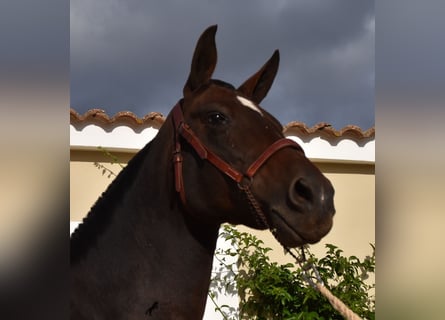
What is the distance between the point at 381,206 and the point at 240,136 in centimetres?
119

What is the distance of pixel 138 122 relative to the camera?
3.79 meters

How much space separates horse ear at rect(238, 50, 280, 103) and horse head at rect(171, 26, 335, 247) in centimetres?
27

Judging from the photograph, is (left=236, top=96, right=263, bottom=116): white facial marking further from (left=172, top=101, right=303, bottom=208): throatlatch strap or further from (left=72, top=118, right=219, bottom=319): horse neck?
(left=72, top=118, right=219, bottom=319): horse neck

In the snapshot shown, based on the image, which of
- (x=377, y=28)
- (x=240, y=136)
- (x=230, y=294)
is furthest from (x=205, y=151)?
(x=230, y=294)

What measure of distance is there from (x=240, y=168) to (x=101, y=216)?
563 mm

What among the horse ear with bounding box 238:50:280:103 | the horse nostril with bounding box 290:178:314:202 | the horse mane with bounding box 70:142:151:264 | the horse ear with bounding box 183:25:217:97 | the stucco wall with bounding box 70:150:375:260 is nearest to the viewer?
the horse nostril with bounding box 290:178:314:202

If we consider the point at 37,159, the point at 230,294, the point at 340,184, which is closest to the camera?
the point at 37,159

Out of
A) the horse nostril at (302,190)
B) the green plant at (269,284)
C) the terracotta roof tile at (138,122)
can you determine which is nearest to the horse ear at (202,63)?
the horse nostril at (302,190)

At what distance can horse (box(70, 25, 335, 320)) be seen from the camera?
1577 mm

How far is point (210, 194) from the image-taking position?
1.72 metres

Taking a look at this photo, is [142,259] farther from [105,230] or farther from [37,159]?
[37,159]

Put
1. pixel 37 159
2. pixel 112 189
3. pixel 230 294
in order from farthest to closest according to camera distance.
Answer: pixel 230 294 < pixel 112 189 < pixel 37 159

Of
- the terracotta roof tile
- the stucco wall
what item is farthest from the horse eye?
the stucco wall

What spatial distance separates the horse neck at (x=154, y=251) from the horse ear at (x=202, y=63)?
27 centimetres
